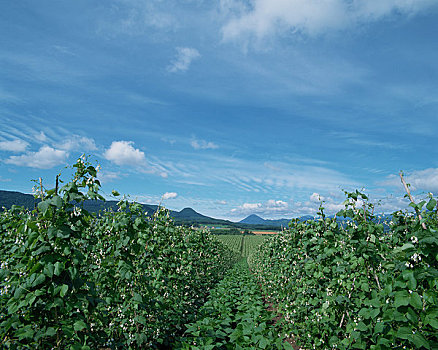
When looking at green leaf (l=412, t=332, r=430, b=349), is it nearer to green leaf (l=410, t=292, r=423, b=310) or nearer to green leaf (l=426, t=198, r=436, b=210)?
green leaf (l=410, t=292, r=423, b=310)

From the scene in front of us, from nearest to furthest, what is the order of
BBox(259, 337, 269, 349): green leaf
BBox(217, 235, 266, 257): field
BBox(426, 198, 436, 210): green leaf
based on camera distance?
BBox(426, 198, 436, 210): green leaf → BBox(259, 337, 269, 349): green leaf → BBox(217, 235, 266, 257): field

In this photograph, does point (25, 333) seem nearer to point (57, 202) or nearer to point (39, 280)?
point (39, 280)

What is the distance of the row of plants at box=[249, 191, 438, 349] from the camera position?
3.24 metres

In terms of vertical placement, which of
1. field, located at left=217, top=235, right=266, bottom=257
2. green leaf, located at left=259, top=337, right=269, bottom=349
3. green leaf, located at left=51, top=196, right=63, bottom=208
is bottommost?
field, located at left=217, top=235, right=266, bottom=257

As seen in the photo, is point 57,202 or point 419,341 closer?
point 419,341

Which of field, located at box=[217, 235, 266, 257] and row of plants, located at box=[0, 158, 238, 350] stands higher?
row of plants, located at box=[0, 158, 238, 350]

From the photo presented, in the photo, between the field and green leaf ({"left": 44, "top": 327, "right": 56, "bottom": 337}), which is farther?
the field

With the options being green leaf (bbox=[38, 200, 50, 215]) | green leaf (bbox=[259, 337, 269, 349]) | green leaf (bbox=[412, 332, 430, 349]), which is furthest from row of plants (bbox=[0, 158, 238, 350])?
green leaf (bbox=[412, 332, 430, 349])

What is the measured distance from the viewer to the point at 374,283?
5254mm

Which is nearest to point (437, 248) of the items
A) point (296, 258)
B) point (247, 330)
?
point (247, 330)

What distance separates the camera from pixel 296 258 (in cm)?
920

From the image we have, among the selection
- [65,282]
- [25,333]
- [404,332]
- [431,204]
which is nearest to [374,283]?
[404,332]

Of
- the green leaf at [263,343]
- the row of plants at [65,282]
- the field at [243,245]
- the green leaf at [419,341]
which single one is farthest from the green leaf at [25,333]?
the field at [243,245]

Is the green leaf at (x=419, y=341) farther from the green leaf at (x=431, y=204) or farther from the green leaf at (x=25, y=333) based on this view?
the green leaf at (x=25, y=333)
